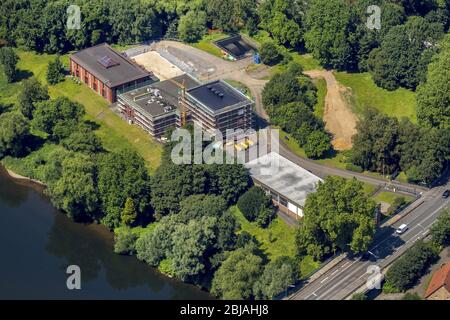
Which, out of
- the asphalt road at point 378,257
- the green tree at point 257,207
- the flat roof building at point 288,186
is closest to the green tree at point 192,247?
the green tree at point 257,207

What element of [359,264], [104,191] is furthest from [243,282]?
[104,191]

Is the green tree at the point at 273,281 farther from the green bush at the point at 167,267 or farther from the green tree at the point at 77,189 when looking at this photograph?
the green tree at the point at 77,189

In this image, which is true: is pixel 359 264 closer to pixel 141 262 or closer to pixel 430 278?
pixel 430 278

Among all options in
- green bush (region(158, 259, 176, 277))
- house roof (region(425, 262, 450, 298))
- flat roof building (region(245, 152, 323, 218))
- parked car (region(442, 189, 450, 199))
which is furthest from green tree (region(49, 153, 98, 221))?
parked car (region(442, 189, 450, 199))

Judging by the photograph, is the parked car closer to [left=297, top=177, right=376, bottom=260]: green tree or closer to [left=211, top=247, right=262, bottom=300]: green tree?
[left=297, top=177, right=376, bottom=260]: green tree

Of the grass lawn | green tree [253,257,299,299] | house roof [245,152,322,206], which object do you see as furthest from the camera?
house roof [245,152,322,206]
